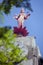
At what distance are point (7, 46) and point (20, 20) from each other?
9.88 ft

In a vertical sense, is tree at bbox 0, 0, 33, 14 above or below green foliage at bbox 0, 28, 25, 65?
above

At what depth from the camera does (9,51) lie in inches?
55.7

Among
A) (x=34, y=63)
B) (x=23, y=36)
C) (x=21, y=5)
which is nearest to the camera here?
(x=21, y=5)

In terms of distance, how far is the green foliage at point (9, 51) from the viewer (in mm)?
1320

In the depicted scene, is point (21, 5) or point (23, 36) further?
point (23, 36)

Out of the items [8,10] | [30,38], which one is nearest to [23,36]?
[30,38]

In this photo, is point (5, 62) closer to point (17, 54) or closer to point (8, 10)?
point (17, 54)

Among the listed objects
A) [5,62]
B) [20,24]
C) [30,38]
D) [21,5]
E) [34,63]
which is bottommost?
[5,62]

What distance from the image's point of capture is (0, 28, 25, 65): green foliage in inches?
52.0

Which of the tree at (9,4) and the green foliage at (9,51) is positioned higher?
the tree at (9,4)

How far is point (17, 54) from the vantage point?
53.1 inches

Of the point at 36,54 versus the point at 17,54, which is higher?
the point at 36,54

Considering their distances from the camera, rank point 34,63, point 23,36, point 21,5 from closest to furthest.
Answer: point 21,5 < point 34,63 < point 23,36

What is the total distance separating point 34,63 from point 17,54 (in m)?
2.44
